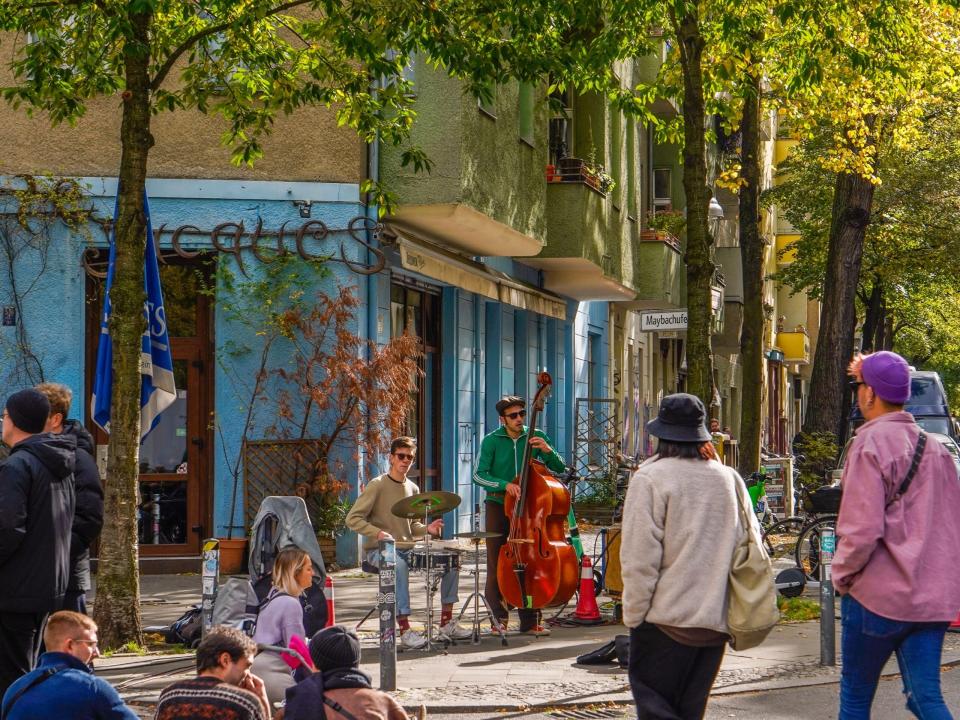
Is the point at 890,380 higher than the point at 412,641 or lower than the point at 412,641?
higher

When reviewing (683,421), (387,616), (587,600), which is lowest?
(587,600)

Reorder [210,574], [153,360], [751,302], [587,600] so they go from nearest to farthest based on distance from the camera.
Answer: [210,574] → [153,360] → [587,600] → [751,302]

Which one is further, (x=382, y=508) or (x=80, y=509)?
(x=382, y=508)

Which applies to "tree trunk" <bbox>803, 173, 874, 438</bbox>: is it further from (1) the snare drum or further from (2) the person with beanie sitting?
(2) the person with beanie sitting

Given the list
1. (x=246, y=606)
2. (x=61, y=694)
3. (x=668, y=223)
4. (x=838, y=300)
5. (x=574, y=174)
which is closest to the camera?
(x=61, y=694)

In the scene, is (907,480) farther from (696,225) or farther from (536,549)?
(696,225)

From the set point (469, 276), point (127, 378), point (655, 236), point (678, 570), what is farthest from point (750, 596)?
point (655, 236)

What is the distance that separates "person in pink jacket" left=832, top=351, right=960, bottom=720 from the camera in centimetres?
634

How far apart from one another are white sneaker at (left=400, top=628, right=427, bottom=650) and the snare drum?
20.5 inches

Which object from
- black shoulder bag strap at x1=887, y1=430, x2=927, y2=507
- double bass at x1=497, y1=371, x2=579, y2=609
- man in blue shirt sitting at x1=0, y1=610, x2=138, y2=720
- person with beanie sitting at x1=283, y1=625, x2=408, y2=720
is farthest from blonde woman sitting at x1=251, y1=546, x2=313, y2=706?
double bass at x1=497, y1=371, x2=579, y2=609

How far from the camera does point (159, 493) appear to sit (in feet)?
59.0

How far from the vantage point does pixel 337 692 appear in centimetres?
569

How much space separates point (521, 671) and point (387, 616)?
4.27 ft

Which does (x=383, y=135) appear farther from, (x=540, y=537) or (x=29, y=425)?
(x=29, y=425)
